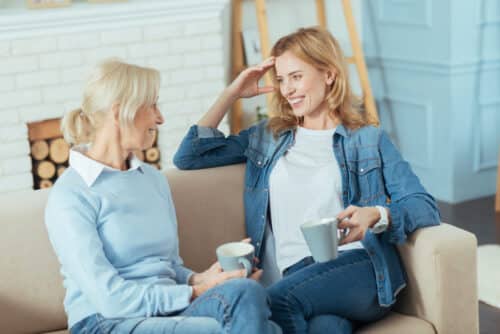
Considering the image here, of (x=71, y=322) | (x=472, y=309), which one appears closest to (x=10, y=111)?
(x=71, y=322)

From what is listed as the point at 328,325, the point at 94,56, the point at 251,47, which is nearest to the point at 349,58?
the point at 251,47

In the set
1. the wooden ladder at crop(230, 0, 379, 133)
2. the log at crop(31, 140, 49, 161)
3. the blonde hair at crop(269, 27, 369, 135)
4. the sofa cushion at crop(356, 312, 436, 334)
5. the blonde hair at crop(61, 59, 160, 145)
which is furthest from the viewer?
the wooden ladder at crop(230, 0, 379, 133)

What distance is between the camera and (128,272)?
225 centimetres

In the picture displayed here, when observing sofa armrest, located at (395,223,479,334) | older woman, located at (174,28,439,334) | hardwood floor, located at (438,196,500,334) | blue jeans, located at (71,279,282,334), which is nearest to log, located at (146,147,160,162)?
hardwood floor, located at (438,196,500,334)

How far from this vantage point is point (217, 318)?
6.91ft

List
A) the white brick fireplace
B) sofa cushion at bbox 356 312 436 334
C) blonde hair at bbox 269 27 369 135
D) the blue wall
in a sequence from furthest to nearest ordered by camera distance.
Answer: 1. the blue wall
2. the white brick fireplace
3. blonde hair at bbox 269 27 369 135
4. sofa cushion at bbox 356 312 436 334

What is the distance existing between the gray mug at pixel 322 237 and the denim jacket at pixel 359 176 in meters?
0.35

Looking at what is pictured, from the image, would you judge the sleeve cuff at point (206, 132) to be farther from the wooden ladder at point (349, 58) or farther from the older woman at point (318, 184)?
the wooden ladder at point (349, 58)

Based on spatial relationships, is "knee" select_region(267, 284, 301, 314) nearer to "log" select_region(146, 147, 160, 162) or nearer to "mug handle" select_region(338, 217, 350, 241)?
"mug handle" select_region(338, 217, 350, 241)

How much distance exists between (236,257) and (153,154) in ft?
9.09

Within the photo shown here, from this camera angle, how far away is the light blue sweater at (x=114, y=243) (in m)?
2.13

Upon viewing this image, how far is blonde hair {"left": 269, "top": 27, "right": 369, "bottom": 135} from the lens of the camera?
104 inches

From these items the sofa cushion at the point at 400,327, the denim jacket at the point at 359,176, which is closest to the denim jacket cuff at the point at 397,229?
the denim jacket at the point at 359,176

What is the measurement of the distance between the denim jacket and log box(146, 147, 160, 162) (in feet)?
6.78
